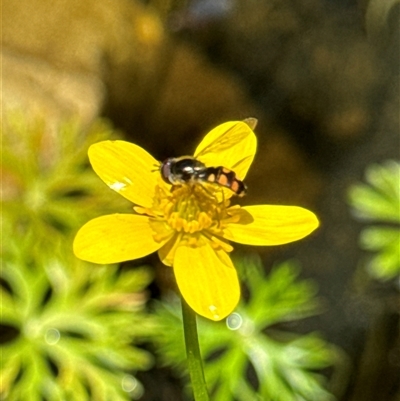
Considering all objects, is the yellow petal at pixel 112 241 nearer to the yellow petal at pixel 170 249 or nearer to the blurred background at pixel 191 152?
the yellow petal at pixel 170 249

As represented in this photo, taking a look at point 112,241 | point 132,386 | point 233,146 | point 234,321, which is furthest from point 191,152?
point 112,241

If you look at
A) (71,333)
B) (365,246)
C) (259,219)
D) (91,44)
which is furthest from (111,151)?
(91,44)

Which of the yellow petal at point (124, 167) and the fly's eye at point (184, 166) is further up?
the fly's eye at point (184, 166)

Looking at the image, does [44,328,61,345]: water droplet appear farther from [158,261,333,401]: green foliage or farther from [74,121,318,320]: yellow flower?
[74,121,318,320]: yellow flower

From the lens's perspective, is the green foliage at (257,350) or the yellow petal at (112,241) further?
the green foliage at (257,350)

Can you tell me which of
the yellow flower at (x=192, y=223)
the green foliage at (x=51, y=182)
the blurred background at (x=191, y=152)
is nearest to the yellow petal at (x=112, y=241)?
the yellow flower at (x=192, y=223)

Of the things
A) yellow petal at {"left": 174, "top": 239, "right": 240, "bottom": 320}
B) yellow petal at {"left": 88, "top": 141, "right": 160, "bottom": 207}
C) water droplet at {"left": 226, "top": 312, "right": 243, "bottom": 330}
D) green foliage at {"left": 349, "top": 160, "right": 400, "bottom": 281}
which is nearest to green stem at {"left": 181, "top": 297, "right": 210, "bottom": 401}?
yellow petal at {"left": 174, "top": 239, "right": 240, "bottom": 320}

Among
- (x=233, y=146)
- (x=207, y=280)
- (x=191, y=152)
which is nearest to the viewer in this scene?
(x=207, y=280)

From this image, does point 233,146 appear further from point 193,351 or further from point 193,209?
point 193,351
